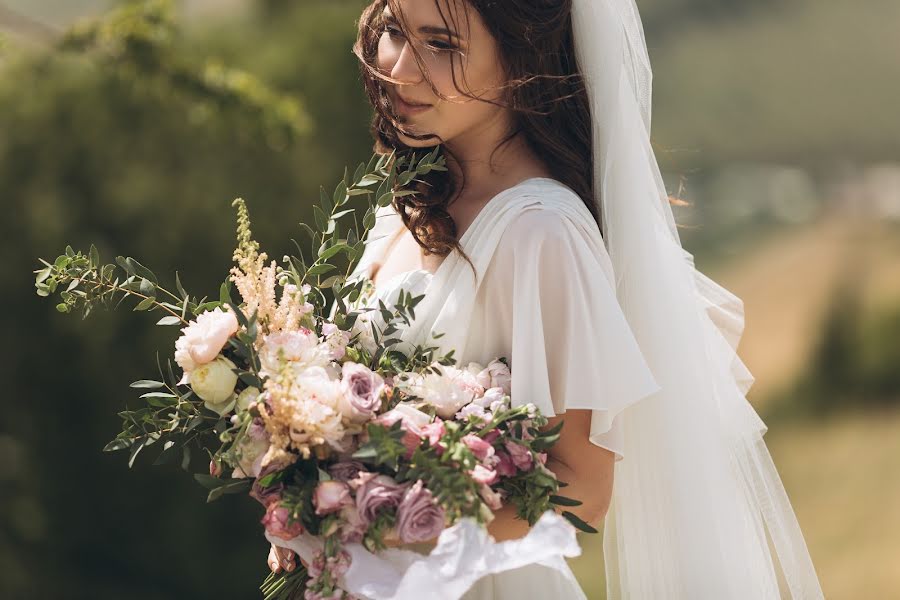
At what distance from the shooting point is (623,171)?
7.55 feet

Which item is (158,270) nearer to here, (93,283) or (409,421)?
(93,283)

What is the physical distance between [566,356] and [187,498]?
16.8 ft

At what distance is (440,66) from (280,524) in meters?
0.97

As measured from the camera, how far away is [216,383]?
1996 mm

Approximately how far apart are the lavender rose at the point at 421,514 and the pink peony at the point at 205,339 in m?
0.47

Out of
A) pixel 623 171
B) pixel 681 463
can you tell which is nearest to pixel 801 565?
pixel 681 463

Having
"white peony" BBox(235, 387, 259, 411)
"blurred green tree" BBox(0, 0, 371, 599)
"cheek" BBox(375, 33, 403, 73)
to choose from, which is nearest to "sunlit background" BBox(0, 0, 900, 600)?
"blurred green tree" BBox(0, 0, 371, 599)

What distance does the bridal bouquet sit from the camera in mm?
1860

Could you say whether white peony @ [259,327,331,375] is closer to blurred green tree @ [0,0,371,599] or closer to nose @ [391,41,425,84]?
nose @ [391,41,425,84]

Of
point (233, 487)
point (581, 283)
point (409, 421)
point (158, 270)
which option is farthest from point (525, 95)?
point (158, 270)

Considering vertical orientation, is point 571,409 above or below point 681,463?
above

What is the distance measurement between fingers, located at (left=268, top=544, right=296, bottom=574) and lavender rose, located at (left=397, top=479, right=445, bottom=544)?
0.47 meters

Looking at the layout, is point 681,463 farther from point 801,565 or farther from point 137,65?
point 137,65

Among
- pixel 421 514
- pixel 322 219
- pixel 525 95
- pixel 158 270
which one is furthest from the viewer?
pixel 158 270
